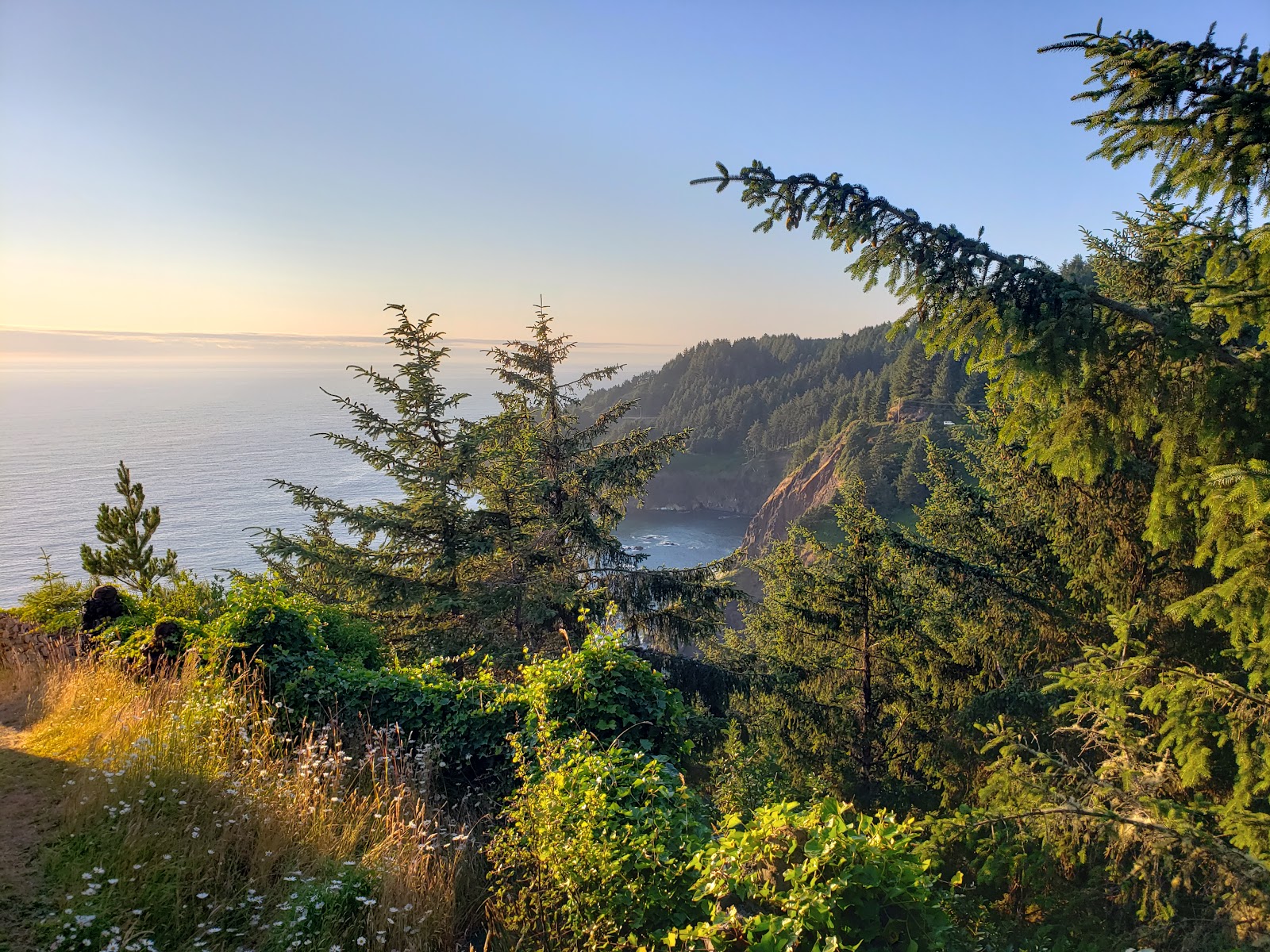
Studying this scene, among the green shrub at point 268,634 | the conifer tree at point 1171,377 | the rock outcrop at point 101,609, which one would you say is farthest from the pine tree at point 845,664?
the rock outcrop at point 101,609

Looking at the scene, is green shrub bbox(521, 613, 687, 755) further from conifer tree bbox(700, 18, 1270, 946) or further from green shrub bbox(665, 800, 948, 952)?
conifer tree bbox(700, 18, 1270, 946)

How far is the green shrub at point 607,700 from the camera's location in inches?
199

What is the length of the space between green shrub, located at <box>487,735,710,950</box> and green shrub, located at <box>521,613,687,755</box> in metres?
0.98

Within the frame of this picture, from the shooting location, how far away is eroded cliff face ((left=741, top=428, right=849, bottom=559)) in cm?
10638

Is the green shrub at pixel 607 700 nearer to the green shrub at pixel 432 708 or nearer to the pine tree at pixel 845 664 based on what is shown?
the green shrub at pixel 432 708

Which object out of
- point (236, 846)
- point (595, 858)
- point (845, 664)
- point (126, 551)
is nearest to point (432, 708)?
point (236, 846)

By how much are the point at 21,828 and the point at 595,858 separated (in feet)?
12.7

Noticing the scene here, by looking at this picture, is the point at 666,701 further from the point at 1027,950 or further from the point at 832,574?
the point at 832,574

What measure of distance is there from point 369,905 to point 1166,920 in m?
5.92

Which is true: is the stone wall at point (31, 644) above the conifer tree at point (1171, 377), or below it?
below

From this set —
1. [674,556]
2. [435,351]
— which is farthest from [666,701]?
[674,556]

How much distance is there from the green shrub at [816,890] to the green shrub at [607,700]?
6.59 ft

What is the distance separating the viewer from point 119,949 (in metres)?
2.79

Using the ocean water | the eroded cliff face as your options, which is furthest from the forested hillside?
the ocean water
